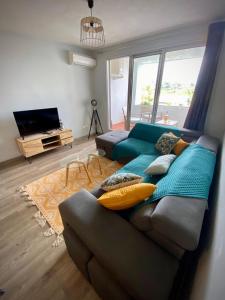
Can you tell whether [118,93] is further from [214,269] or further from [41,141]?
A: [214,269]

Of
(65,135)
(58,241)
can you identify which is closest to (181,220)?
(58,241)

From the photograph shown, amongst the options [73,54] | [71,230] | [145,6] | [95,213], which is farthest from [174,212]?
[73,54]

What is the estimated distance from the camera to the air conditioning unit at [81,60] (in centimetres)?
353

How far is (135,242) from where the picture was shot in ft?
2.96

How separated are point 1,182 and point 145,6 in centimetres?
346

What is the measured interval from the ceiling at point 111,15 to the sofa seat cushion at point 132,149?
1983 millimetres

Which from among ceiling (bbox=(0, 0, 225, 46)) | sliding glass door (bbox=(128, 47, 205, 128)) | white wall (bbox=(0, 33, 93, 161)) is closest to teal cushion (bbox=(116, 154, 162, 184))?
sliding glass door (bbox=(128, 47, 205, 128))

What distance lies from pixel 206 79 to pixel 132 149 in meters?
1.78

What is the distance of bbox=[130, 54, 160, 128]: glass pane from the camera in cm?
358

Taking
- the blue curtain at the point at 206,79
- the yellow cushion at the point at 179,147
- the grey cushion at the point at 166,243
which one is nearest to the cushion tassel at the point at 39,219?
the grey cushion at the point at 166,243

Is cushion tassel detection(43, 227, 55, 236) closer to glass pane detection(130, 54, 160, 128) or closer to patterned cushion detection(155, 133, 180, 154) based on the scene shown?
patterned cushion detection(155, 133, 180, 154)

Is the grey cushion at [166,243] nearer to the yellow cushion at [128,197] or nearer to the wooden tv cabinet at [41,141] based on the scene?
the yellow cushion at [128,197]

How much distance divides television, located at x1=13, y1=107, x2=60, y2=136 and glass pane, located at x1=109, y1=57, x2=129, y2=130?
2.19m

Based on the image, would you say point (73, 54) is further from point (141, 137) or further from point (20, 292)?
point (20, 292)
